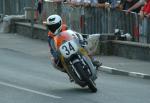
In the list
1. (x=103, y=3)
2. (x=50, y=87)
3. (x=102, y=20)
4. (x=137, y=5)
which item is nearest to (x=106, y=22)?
(x=102, y=20)

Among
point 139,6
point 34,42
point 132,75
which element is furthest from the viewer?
point 34,42

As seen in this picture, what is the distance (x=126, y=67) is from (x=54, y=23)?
5.78 meters

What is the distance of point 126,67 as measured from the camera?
63.8 feet

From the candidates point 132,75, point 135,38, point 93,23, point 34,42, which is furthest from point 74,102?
point 34,42

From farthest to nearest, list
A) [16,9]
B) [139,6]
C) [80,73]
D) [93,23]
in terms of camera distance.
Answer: [16,9]
[93,23]
[139,6]
[80,73]

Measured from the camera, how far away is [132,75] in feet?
59.1

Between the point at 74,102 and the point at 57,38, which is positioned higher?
the point at 57,38

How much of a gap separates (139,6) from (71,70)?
8575 mm

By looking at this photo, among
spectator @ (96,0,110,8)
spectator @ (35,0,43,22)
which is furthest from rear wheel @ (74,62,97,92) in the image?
spectator @ (35,0,43,22)

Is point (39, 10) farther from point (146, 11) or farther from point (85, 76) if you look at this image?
point (85, 76)

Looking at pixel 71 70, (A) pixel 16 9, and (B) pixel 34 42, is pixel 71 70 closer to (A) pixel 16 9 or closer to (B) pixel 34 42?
(B) pixel 34 42

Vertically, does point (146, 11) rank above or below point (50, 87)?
above

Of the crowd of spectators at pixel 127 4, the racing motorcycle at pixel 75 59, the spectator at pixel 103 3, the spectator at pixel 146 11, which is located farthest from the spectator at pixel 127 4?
the racing motorcycle at pixel 75 59

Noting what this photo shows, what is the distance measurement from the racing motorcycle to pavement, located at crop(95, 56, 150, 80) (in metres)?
3.73
